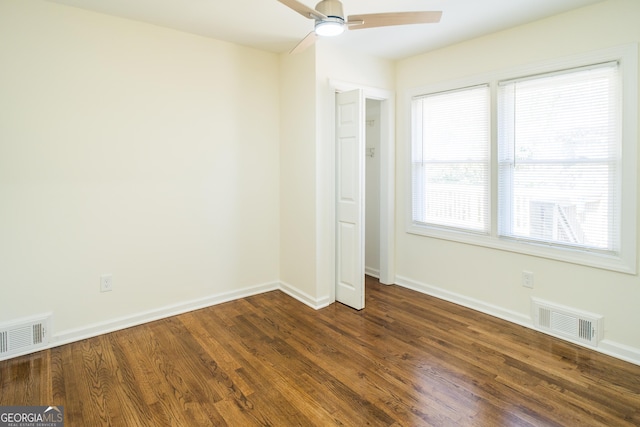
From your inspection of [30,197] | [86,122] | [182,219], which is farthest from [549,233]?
[30,197]

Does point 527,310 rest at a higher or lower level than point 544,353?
higher

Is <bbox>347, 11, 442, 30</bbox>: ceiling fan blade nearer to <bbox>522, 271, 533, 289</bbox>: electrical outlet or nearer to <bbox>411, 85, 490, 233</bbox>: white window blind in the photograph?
<bbox>411, 85, 490, 233</bbox>: white window blind

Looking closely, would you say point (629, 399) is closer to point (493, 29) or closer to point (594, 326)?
point (594, 326)

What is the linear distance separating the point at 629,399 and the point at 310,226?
2697 mm

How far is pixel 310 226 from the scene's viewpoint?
3.69m

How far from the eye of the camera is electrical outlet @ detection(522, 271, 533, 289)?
315cm

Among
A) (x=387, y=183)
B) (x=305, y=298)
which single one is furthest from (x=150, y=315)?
(x=387, y=183)

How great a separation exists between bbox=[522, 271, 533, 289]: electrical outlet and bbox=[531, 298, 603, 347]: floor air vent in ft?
0.40

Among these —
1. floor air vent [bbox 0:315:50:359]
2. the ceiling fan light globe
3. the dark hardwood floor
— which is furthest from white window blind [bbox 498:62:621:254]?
floor air vent [bbox 0:315:50:359]

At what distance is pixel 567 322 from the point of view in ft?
9.53

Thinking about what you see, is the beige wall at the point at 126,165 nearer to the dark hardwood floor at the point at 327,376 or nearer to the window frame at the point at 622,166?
the dark hardwood floor at the point at 327,376

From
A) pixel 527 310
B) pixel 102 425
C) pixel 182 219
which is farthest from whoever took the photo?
pixel 182 219

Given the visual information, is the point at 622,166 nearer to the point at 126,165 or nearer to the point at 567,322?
the point at 567,322

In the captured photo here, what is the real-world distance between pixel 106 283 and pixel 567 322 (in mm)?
3891
